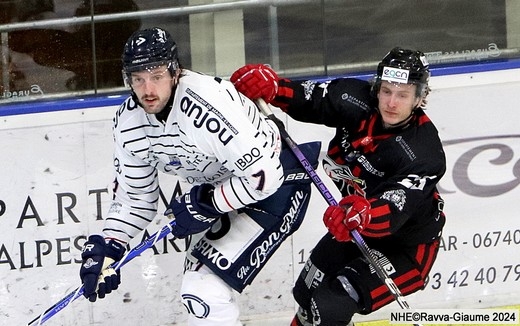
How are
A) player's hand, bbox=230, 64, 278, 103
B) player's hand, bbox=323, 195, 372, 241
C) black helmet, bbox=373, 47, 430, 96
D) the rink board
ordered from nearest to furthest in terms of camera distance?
1. player's hand, bbox=323, 195, 372, 241
2. black helmet, bbox=373, 47, 430, 96
3. player's hand, bbox=230, 64, 278, 103
4. the rink board

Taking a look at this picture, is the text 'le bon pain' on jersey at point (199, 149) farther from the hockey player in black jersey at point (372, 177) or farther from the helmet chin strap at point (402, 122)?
the helmet chin strap at point (402, 122)

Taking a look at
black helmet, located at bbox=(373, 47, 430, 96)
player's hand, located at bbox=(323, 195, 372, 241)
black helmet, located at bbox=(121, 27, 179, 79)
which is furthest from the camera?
black helmet, located at bbox=(373, 47, 430, 96)

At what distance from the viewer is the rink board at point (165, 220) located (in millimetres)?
4223

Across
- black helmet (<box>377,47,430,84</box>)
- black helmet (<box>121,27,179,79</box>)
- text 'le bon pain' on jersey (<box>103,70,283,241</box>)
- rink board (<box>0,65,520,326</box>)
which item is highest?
black helmet (<box>121,27,179,79</box>)

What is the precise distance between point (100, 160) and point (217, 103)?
1187mm

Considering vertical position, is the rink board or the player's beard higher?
the player's beard

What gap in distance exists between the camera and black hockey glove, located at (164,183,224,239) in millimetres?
3299

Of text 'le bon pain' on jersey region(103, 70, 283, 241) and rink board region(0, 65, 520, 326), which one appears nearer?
text 'le bon pain' on jersey region(103, 70, 283, 241)

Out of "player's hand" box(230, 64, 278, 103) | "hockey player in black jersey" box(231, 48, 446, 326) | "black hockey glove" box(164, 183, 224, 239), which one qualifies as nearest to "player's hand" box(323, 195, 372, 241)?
"hockey player in black jersey" box(231, 48, 446, 326)

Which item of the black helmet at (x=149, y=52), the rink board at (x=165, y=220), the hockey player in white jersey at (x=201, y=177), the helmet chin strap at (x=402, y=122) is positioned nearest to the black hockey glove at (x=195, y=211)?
the hockey player in white jersey at (x=201, y=177)

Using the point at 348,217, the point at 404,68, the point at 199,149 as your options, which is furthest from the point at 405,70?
the point at 199,149

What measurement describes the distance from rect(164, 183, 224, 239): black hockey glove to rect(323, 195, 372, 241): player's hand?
0.34m

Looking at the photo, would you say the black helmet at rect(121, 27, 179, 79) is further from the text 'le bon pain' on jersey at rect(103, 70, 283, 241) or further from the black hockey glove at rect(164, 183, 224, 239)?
the black hockey glove at rect(164, 183, 224, 239)

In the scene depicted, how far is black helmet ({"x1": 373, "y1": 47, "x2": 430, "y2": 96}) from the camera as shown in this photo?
3.33 m
